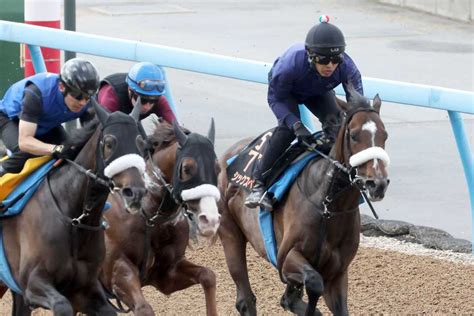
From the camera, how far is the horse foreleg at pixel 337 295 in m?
7.76

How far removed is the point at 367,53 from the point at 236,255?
9.37 metres

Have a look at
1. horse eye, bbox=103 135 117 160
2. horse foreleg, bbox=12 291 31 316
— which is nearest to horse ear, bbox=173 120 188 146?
horse eye, bbox=103 135 117 160

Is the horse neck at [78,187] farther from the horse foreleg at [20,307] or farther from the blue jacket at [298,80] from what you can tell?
the blue jacket at [298,80]

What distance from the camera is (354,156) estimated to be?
7215 mm

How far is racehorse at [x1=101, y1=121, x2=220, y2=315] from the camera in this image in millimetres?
7383

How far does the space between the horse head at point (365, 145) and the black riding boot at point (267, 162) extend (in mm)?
622

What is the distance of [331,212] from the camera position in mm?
7684

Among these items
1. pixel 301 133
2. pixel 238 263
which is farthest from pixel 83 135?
pixel 238 263

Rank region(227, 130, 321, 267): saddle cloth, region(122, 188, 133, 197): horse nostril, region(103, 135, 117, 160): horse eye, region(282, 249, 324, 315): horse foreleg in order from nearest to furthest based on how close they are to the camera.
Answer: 1. region(122, 188, 133, 197): horse nostril
2. region(103, 135, 117, 160): horse eye
3. region(282, 249, 324, 315): horse foreleg
4. region(227, 130, 321, 267): saddle cloth

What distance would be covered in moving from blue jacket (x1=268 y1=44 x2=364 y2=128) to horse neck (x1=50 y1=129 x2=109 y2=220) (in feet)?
5.17

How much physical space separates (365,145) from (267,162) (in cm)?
112

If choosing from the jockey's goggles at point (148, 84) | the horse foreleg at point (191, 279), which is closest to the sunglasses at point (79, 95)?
the jockey's goggles at point (148, 84)

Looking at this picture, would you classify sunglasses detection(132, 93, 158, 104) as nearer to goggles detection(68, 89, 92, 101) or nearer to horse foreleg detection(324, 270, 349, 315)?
goggles detection(68, 89, 92, 101)

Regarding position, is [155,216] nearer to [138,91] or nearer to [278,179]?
[138,91]
